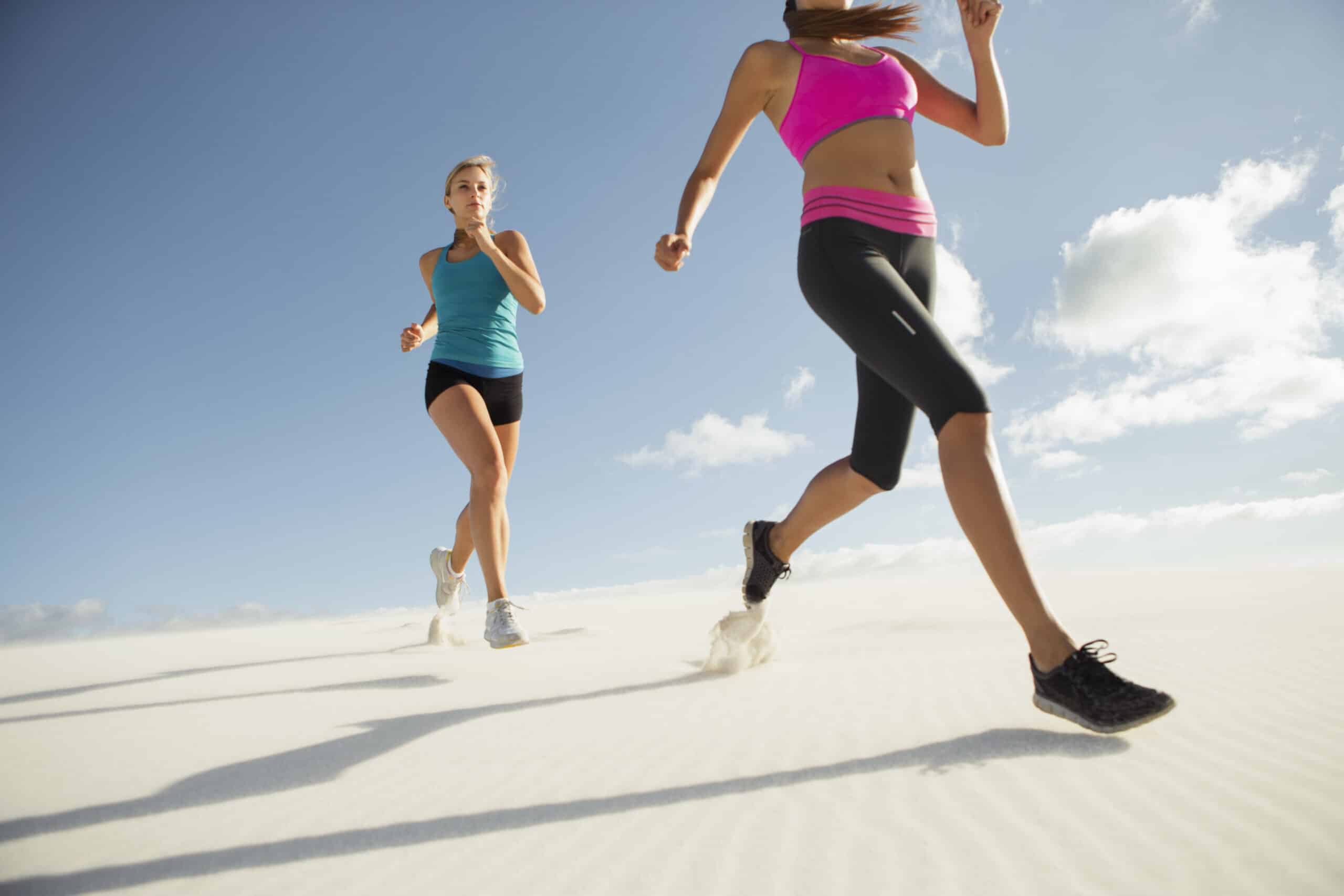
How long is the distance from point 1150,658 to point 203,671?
17.3 ft

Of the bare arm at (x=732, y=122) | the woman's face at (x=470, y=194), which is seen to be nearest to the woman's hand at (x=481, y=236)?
the woman's face at (x=470, y=194)

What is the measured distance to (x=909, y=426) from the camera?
8.66 feet

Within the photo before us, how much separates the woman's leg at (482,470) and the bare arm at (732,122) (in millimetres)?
1903

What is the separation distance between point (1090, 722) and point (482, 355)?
3.30 metres

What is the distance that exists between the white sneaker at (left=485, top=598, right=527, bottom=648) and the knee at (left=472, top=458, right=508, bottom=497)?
588mm

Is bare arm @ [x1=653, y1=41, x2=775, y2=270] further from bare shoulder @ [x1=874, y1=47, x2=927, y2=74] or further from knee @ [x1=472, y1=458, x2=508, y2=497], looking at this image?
knee @ [x1=472, y1=458, x2=508, y2=497]

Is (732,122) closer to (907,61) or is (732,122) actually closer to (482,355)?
(907,61)

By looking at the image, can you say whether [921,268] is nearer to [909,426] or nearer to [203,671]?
[909,426]

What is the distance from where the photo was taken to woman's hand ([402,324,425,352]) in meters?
4.71

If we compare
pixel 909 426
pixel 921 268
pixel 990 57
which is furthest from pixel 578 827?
pixel 990 57

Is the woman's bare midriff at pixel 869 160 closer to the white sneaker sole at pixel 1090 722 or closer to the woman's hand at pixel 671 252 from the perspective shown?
the woman's hand at pixel 671 252

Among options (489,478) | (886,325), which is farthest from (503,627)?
(886,325)

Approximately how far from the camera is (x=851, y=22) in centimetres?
269

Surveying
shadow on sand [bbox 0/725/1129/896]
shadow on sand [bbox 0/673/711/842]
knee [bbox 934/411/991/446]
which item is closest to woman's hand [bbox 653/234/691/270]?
knee [bbox 934/411/991/446]
